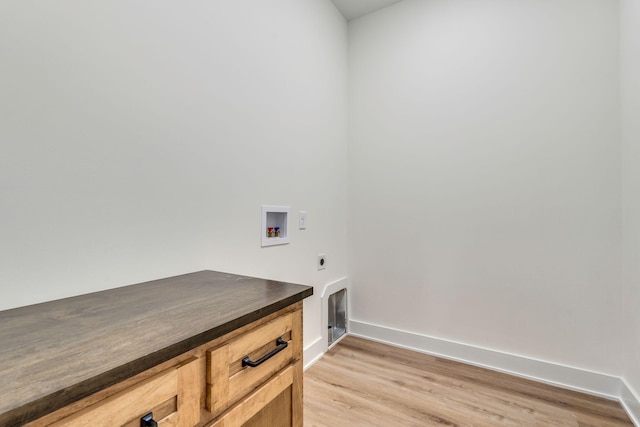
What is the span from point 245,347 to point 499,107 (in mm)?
2072

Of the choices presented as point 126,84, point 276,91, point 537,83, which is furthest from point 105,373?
point 537,83

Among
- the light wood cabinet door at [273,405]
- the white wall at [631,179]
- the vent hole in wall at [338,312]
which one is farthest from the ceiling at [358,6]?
the light wood cabinet door at [273,405]

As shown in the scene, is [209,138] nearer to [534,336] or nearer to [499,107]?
[499,107]

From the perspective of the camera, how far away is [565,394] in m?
1.67

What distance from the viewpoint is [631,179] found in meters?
1.51

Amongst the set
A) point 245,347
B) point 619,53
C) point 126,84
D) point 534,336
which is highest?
point 619,53

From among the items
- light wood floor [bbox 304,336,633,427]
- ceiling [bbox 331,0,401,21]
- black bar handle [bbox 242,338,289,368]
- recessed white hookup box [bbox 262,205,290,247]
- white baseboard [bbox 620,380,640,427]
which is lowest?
light wood floor [bbox 304,336,633,427]

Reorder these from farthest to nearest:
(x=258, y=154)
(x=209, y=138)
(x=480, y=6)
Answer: (x=480, y=6), (x=258, y=154), (x=209, y=138)

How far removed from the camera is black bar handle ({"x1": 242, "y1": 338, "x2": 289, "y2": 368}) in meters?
0.75

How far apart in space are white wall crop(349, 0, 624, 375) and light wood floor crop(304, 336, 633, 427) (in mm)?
222

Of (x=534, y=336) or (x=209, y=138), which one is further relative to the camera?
(x=534, y=336)

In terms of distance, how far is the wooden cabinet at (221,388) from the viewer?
19.4 inches

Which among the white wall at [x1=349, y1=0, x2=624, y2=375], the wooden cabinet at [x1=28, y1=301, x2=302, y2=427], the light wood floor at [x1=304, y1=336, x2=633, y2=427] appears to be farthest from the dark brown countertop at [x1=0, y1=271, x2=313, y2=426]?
the white wall at [x1=349, y1=0, x2=624, y2=375]

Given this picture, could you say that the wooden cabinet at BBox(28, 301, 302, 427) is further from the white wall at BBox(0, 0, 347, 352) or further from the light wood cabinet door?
the white wall at BBox(0, 0, 347, 352)
